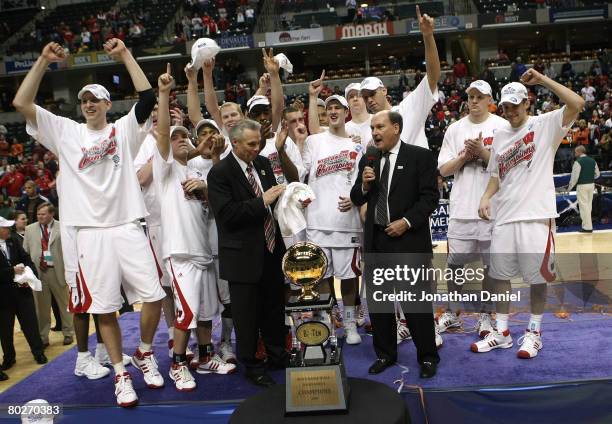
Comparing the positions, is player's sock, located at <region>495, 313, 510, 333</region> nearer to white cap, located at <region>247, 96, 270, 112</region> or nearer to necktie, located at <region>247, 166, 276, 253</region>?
necktie, located at <region>247, 166, 276, 253</region>

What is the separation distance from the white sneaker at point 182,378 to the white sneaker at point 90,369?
0.71 meters

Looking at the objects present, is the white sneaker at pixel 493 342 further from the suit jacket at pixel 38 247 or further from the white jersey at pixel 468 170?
the suit jacket at pixel 38 247

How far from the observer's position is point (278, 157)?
14.9ft

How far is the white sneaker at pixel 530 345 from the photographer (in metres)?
4.09

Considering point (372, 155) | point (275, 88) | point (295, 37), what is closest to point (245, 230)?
point (372, 155)

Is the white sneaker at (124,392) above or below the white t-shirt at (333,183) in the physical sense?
below

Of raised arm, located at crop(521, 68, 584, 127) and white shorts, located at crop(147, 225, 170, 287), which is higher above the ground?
raised arm, located at crop(521, 68, 584, 127)

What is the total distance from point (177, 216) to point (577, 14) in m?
22.8

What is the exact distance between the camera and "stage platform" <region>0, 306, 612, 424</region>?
11.0 feet

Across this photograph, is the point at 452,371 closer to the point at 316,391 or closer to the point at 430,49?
the point at 316,391

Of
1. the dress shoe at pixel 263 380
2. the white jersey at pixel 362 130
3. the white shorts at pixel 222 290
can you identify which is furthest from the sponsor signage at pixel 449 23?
the dress shoe at pixel 263 380

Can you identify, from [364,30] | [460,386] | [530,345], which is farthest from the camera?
[364,30]

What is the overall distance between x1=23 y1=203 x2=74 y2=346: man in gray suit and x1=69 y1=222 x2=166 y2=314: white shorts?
2.75 metres

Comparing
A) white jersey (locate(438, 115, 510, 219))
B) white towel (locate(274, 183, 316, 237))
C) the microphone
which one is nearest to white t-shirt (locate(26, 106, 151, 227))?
white towel (locate(274, 183, 316, 237))
